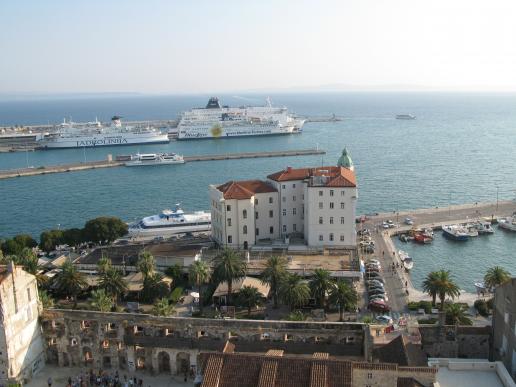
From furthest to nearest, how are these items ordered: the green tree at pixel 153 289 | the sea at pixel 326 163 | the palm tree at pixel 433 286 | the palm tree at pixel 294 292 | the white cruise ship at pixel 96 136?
the white cruise ship at pixel 96 136
the sea at pixel 326 163
the green tree at pixel 153 289
the palm tree at pixel 433 286
the palm tree at pixel 294 292

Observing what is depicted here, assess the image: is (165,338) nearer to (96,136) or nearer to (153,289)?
(153,289)

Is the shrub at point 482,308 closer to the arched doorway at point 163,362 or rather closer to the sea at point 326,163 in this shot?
the sea at point 326,163

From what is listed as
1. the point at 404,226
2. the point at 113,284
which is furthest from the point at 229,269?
the point at 404,226

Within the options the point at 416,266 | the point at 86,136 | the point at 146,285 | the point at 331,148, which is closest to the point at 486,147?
the point at 331,148

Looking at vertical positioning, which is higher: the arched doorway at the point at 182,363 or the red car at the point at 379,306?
the arched doorway at the point at 182,363

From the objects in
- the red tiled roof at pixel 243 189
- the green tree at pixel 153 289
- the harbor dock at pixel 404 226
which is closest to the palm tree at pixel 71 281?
the green tree at pixel 153 289

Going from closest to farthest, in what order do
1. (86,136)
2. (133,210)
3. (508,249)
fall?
(508,249) < (133,210) < (86,136)

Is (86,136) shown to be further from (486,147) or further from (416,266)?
(416,266)
